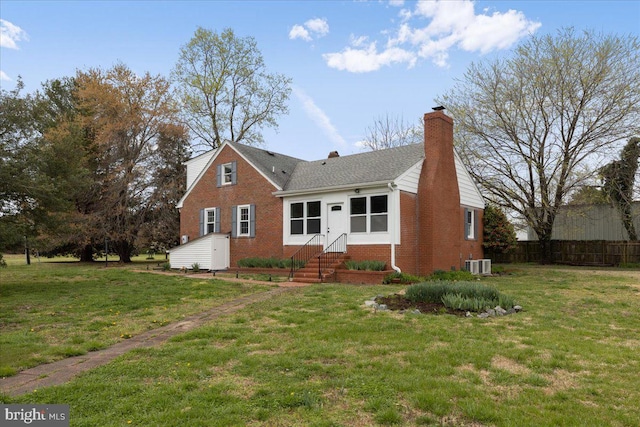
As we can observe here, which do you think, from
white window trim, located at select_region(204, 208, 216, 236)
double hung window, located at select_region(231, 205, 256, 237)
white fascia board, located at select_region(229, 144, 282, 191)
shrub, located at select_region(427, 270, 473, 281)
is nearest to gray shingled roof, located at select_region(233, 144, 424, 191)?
white fascia board, located at select_region(229, 144, 282, 191)

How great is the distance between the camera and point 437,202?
17016 mm

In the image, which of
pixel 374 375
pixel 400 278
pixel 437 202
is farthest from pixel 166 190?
pixel 374 375

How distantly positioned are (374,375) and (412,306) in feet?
14.5

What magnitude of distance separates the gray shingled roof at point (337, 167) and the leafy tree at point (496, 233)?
629 cm

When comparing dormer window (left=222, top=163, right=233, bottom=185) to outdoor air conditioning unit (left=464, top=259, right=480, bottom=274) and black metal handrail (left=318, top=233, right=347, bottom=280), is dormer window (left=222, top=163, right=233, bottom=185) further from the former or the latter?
outdoor air conditioning unit (left=464, top=259, right=480, bottom=274)

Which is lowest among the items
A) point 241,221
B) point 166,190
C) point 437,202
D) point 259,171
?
point 241,221

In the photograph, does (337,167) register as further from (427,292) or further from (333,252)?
(427,292)

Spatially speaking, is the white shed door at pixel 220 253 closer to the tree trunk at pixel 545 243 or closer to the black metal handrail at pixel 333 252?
the black metal handrail at pixel 333 252

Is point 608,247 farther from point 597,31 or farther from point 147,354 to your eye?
point 147,354

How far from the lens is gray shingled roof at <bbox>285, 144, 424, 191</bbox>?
16953 millimetres

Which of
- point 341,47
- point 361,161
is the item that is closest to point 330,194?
point 361,161

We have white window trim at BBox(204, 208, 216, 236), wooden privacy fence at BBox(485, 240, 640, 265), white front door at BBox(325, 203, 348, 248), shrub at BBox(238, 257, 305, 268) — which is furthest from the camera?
wooden privacy fence at BBox(485, 240, 640, 265)

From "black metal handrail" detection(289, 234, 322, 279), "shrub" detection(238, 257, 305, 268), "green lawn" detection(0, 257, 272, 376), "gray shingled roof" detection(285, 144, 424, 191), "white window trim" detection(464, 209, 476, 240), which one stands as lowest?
"green lawn" detection(0, 257, 272, 376)

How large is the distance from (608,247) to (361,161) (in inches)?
651
